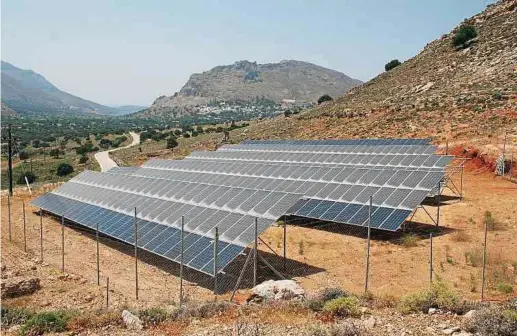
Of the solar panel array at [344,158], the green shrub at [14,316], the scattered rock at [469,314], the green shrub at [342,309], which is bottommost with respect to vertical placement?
the green shrub at [14,316]

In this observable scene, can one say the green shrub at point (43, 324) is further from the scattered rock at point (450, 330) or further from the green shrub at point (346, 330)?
the scattered rock at point (450, 330)

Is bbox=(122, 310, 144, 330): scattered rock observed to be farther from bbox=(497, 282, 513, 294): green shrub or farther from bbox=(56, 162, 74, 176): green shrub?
bbox=(56, 162, 74, 176): green shrub

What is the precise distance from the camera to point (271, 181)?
88.3ft

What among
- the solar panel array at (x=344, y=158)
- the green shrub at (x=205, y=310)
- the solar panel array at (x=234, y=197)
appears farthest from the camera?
the solar panel array at (x=344, y=158)

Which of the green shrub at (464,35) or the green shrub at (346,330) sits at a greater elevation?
the green shrub at (464,35)

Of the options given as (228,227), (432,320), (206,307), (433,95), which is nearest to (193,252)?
(228,227)

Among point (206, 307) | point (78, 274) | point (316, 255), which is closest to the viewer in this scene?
point (206, 307)

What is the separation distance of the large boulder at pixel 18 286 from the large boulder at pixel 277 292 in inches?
302

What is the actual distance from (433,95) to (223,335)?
56941mm

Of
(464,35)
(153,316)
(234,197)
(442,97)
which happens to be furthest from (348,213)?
(464,35)

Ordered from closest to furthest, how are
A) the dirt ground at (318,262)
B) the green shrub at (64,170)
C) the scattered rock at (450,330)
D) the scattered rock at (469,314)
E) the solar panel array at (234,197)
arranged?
1. the scattered rock at (450,330)
2. the scattered rock at (469,314)
3. the dirt ground at (318,262)
4. the solar panel array at (234,197)
5. the green shrub at (64,170)

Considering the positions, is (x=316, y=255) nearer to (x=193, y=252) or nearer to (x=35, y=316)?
(x=193, y=252)

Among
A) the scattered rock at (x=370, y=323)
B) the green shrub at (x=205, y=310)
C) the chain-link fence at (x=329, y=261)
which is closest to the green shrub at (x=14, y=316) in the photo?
the chain-link fence at (x=329, y=261)

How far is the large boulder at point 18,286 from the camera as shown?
1474cm
